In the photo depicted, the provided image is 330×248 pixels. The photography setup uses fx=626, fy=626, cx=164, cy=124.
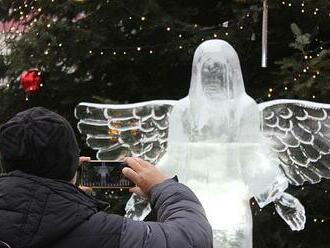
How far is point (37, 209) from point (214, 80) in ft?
6.23

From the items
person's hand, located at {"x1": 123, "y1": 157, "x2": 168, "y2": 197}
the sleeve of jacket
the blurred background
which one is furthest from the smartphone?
the blurred background

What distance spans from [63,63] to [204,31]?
1132 mm

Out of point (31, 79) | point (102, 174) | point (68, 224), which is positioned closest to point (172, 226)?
point (68, 224)

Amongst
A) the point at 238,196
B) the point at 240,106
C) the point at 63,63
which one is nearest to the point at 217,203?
the point at 238,196

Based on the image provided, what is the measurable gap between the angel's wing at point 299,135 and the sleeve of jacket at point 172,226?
1.95 meters

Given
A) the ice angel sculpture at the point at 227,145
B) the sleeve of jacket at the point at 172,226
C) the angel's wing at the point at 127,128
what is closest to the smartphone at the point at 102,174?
the sleeve of jacket at the point at 172,226

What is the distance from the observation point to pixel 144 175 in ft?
4.30

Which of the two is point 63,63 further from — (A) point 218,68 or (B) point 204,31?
(A) point 218,68

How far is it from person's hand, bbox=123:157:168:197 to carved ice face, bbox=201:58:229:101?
161 centimetres

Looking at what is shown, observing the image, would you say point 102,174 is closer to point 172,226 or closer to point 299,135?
point 172,226

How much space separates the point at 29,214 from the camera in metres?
1.10

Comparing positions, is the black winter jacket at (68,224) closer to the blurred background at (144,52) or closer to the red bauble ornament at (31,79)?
the blurred background at (144,52)

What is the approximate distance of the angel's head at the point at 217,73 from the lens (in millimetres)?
2908

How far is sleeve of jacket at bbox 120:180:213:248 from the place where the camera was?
3.68 feet
